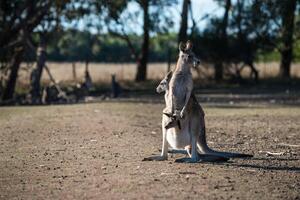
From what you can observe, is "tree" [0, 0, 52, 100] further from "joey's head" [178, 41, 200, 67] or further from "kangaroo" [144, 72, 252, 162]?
"kangaroo" [144, 72, 252, 162]

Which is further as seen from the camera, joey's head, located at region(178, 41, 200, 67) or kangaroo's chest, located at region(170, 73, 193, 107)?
joey's head, located at region(178, 41, 200, 67)

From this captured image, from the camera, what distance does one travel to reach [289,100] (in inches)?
1114

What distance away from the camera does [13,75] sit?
108 feet

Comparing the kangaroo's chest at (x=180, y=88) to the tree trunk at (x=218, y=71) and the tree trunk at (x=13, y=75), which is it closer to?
the tree trunk at (x=13, y=75)

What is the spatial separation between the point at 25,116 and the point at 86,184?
12181mm

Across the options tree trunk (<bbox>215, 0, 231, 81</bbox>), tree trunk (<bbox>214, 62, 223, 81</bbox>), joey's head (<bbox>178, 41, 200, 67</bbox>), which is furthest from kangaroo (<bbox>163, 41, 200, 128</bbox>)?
tree trunk (<bbox>214, 62, 223, 81</bbox>)

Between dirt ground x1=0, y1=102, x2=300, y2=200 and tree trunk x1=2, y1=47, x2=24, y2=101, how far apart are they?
12.5 metres

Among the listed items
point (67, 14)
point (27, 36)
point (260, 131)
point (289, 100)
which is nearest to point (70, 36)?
point (67, 14)

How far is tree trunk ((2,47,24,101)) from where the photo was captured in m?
32.4

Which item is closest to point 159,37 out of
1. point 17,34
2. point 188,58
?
point 17,34

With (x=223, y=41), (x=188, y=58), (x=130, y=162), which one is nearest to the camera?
(x=130, y=162)

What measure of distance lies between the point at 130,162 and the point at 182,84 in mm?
1432

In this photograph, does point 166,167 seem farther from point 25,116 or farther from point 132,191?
point 25,116

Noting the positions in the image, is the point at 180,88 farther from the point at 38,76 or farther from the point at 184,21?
the point at 184,21
